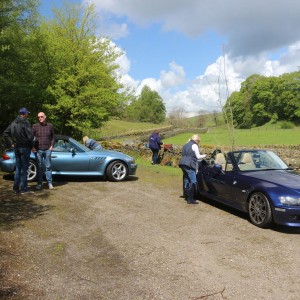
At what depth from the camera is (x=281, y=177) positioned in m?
6.94

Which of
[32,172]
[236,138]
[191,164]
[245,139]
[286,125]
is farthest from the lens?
[286,125]

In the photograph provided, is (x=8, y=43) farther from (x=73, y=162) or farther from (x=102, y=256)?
(x=102, y=256)

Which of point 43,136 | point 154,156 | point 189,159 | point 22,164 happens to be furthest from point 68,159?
point 154,156

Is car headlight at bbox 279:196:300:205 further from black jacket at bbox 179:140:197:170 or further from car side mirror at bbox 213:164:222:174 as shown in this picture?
black jacket at bbox 179:140:197:170

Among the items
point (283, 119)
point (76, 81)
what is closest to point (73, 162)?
point (76, 81)

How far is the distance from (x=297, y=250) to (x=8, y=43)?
14.0m

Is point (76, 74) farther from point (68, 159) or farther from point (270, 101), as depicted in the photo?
point (270, 101)

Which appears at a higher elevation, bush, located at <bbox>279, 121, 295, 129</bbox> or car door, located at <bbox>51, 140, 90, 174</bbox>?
bush, located at <bbox>279, 121, 295, 129</bbox>

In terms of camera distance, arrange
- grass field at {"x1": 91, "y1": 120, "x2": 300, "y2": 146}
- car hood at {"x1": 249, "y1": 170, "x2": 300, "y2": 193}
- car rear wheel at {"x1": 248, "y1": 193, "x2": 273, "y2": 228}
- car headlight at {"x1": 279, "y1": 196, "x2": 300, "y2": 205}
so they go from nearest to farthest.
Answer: car headlight at {"x1": 279, "y1": 196, "x2": 300, "y2": 205} < car rear wheel at {"x1": 248, "y1": 193, "x2": 273, "y2": 228} < car hood at {"x1": 249, "y1": 170, "x2": 300, "y2": 193} < grass field at {"x1": 91, "y1": 120, "x2": 300, "y2": 146}

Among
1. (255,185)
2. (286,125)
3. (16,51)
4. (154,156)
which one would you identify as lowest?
(255,185)

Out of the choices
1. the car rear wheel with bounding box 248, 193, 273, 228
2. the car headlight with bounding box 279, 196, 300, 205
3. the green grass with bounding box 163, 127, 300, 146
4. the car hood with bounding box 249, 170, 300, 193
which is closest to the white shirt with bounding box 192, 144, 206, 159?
the car hood with bounding box 249, 170, 300, 193

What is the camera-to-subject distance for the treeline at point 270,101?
96125mm

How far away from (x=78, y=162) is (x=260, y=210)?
5.61m

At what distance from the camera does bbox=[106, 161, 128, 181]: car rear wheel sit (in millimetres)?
10773
